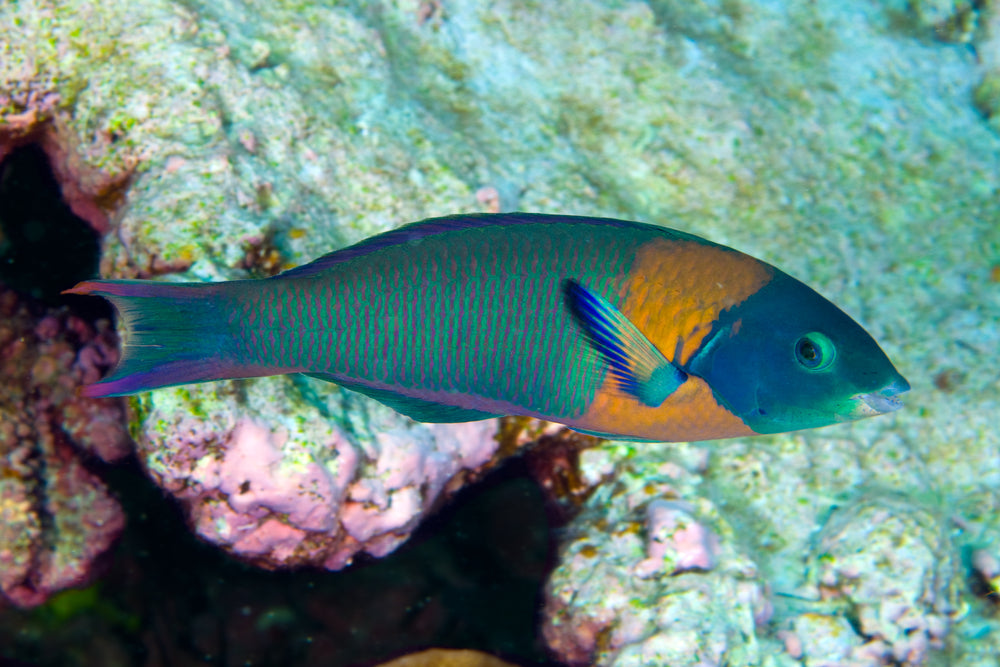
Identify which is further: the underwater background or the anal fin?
the underwater background

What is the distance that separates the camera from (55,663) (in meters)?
3.04

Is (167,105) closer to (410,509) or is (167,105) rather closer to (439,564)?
(410,509)

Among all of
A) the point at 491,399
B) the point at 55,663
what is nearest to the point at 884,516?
the point at 491,399

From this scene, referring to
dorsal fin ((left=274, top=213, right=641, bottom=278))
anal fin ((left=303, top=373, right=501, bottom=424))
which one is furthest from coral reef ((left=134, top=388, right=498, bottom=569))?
dorsal fin ((left=274, top=213, right=641, bottom=278))

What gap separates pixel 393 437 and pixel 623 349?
1.47m

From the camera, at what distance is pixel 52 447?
3457 mm

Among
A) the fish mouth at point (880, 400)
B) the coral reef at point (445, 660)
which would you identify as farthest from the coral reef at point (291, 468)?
the fish mouth at point (880, 400)

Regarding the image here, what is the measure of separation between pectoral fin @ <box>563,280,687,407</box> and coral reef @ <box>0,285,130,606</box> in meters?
2.86

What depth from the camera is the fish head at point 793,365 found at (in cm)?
184

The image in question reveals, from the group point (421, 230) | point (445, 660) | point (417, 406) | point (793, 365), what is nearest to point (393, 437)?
point (417, 406)

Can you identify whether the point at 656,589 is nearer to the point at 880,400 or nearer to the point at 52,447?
the point at 880,400

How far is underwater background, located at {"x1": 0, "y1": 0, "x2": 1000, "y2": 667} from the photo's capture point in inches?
113

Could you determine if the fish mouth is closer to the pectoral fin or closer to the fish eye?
the fish eye

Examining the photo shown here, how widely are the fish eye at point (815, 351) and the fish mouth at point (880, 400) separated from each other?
5.2 inches
